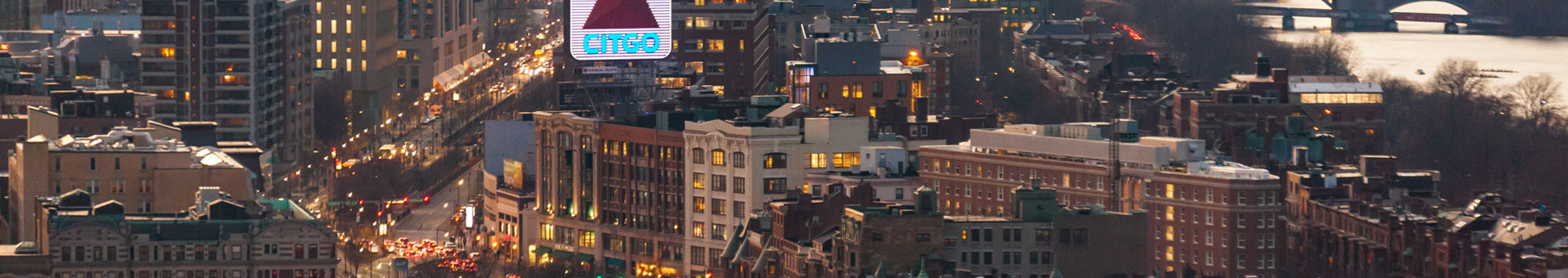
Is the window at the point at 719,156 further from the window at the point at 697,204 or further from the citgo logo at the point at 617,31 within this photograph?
the citgo logo at the point at 617,31

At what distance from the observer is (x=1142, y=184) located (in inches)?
5418

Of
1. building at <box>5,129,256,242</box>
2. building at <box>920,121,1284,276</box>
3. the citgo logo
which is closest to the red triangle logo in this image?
the citgo logo

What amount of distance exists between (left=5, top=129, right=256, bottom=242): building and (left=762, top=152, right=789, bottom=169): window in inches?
867

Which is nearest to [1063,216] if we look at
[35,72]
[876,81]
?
[876,81]

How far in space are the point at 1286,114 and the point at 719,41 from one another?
3026cm

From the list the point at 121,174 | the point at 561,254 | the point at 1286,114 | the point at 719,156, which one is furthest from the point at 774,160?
the point at 1286,114

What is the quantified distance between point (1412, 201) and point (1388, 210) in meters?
7.56

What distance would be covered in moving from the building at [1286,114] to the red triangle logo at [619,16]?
91.2 ft

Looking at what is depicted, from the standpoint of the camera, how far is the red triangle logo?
180625 millimetres

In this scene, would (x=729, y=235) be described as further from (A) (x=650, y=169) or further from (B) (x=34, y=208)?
(B) (x=34, y=208)

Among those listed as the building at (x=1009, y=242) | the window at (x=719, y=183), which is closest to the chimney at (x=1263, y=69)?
the window at (x=719, y=183)

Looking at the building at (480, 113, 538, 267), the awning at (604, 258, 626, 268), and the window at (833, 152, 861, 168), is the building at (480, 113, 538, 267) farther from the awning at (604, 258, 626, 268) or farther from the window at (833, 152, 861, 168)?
the window at (833, 152, 861, 168)

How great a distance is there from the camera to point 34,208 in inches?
4776

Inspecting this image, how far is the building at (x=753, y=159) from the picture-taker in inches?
5472
